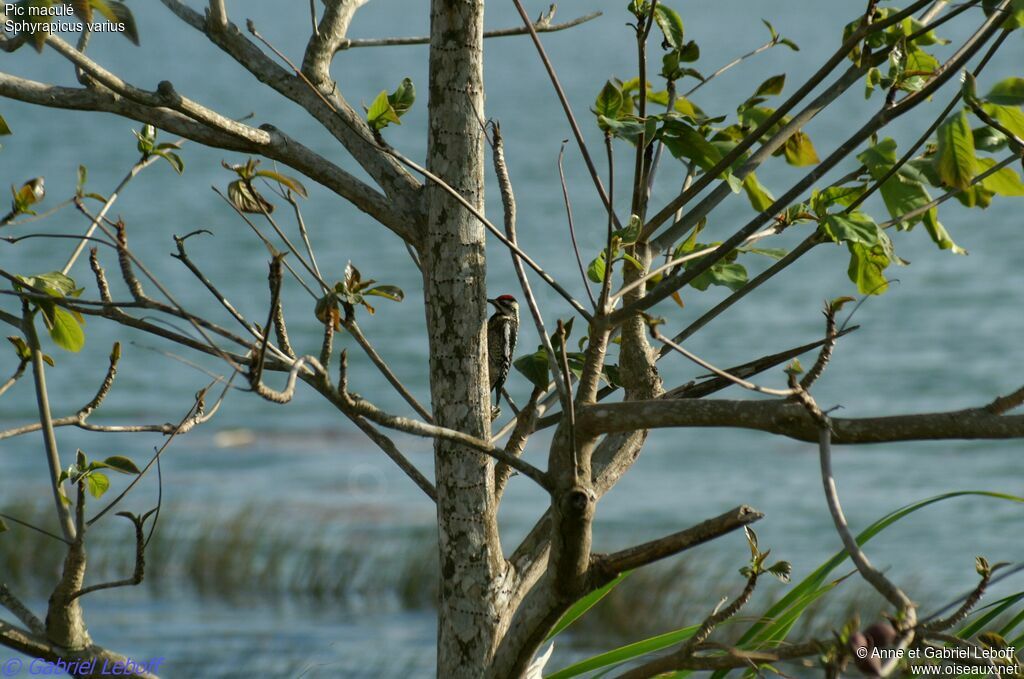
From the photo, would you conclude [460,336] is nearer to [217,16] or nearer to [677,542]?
[677,542]

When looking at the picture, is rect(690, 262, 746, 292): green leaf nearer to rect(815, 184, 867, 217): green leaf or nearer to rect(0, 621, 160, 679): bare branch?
rect(815, 184, 867, 217): green leaf

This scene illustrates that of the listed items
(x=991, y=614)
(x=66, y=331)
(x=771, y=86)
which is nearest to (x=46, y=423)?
(x=66, y=331)

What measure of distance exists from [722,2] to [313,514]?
69555 mm

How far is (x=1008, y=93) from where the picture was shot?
133cm

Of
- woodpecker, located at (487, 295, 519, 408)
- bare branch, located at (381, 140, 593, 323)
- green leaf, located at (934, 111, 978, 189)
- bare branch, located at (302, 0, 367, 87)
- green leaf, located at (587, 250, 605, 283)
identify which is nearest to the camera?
green leaf, located at (934, 111, 978, 189)

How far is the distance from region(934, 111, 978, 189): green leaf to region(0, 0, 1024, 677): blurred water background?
1.03 metres

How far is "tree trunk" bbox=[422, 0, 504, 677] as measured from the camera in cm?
→ 169

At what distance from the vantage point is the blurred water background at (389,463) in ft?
25.3

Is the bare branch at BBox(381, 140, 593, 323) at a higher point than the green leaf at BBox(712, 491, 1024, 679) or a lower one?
higher

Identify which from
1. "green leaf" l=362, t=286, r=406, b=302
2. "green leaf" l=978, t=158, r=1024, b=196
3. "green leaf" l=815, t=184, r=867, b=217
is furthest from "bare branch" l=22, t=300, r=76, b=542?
"green leaf" l=978, t=158, r=1024, b=196

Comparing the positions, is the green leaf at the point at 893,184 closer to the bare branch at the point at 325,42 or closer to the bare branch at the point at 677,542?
the bare branch at the point at 677,542

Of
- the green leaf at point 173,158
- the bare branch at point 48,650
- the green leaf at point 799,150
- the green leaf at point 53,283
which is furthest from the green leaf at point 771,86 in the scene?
the bare branch at point 48,650

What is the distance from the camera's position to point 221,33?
5.77 ft

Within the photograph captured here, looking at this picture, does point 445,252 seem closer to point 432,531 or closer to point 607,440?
point 607,440
